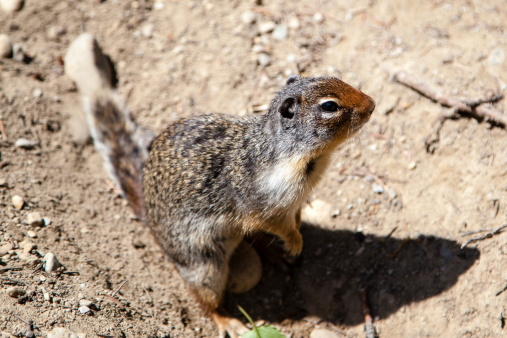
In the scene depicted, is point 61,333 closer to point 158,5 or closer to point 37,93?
point 37,93

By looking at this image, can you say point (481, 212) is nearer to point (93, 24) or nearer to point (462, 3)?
point (462, 3)

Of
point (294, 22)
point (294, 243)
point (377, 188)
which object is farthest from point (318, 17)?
point (294, 243)

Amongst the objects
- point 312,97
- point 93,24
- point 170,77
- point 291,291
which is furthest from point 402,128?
point 93,24

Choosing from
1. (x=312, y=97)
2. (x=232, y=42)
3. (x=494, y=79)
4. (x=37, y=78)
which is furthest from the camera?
(x=232, y=42)

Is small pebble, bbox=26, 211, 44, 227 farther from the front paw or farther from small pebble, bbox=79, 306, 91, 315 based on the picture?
the front paw

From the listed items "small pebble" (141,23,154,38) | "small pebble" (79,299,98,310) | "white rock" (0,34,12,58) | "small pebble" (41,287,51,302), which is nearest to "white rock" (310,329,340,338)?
"small pebble" (79,299,98,310)

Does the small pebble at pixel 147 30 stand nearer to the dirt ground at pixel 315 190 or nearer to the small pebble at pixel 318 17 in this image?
the dirt ground at pixel 315 190
